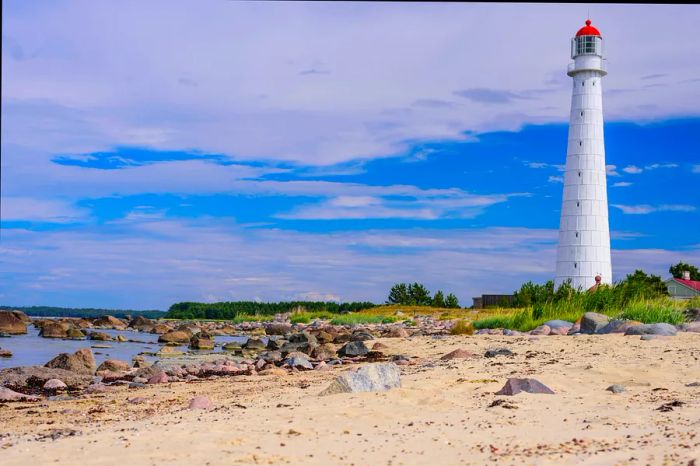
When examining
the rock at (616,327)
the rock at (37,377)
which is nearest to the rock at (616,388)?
the rock at (616,327)

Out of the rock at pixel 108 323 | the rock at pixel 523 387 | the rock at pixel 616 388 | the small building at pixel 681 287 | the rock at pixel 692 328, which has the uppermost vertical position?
the small building at pixel 681 287

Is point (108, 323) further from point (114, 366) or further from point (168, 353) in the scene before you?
point (114, 366)

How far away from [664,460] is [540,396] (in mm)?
2520

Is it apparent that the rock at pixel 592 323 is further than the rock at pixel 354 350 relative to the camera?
No

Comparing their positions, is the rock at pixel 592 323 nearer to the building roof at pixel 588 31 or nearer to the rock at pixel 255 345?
the rock at pixel 255 345

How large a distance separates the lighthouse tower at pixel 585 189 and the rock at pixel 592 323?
23221 mm

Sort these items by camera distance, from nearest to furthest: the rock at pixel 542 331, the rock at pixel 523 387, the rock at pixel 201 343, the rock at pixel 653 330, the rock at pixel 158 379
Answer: the rock at pixel 523 387 < the rock at pixel 158 379 < the rock at pixel 653 330 < the rock at pixel 542 331 < the rock at pixel 201 343

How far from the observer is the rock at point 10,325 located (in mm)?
32406

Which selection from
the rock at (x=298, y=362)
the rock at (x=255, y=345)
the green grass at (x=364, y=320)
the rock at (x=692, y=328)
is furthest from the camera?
the green grass at (x=364, y=320)

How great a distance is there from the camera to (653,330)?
13.6m

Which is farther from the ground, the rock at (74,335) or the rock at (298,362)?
the rock at (298,362)

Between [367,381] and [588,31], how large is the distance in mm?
36972

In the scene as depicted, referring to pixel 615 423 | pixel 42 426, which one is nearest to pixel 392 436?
pixel 615 423

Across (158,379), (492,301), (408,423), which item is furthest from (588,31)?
(408,423)
